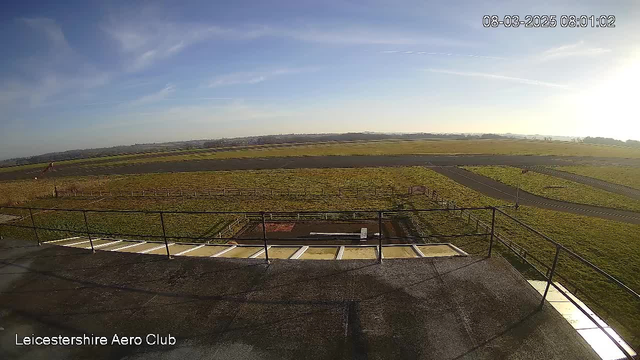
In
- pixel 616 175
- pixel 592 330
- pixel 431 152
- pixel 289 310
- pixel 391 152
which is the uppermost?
pixel 289 310

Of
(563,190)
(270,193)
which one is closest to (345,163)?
(270,193)

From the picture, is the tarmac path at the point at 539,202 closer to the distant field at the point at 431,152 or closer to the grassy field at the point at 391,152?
the distant field at the point at 431,152

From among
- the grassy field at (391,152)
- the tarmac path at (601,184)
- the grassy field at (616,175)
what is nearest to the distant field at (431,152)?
the grassy field at (391,152)

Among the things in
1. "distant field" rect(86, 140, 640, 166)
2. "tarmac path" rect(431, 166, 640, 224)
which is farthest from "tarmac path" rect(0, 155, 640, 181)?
"tarmac path" rect(431, 166, 640, 224)

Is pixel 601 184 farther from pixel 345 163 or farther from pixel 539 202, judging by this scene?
pixel 345 163

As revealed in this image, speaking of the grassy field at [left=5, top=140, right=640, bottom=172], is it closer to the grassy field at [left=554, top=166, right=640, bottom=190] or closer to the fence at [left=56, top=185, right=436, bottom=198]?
the grassy field at [left=554, top=166, right=640, bottom=190]
